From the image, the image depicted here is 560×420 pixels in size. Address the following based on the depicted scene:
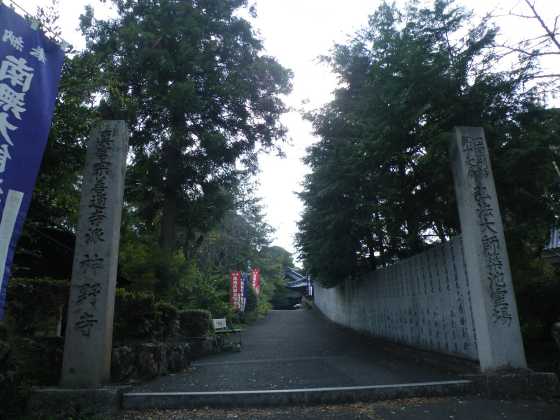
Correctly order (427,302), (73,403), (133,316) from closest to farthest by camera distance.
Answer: (73,403) < (133,316) < (427,302)

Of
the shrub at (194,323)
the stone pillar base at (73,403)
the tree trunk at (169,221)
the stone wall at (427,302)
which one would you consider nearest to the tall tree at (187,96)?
the tree trunk at (169,221)

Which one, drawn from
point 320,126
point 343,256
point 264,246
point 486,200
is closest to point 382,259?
point 343,256

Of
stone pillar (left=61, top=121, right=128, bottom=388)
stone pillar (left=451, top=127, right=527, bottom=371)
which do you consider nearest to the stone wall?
stone pillar (left=451, top=127, right=527, bottom=371)

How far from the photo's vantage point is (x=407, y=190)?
8680 millimetres

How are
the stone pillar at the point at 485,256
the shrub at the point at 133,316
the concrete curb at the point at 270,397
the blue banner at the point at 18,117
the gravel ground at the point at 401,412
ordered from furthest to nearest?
1. the shrub at the point at 133,316
2. the stone pillar at the point at 485,256
3. the concrete curb at the point at 270,397
4. the gravel ground at the point at 401,412
5. the blue banner at the point at 18,117

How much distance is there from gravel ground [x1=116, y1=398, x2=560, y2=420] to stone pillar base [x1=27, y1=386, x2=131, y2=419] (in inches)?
10.6

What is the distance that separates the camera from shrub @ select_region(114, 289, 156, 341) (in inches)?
314

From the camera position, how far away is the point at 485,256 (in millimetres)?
6633

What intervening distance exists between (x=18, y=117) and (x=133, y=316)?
5235mm

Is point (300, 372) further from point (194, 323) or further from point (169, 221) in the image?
point (169, 221)

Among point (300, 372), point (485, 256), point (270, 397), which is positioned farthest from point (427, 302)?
point (270, 397)

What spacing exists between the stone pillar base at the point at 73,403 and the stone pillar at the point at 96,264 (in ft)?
0.76

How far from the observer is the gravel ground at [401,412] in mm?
5090

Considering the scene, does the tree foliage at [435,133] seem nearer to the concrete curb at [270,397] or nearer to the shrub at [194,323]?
the concrete curb at [270,397]
